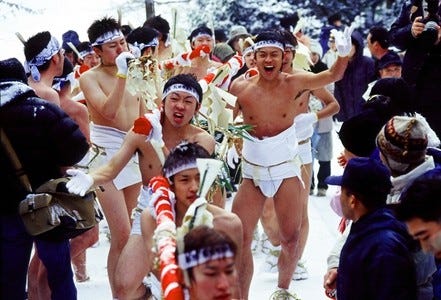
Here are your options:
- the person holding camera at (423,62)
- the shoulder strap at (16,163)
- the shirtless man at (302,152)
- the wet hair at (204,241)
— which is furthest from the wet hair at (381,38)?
the wet hair at (204,241)

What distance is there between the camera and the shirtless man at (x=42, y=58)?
5.64 metres

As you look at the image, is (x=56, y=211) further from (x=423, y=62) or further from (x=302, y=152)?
(x=423, y=62)

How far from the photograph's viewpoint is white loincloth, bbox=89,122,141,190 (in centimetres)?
578

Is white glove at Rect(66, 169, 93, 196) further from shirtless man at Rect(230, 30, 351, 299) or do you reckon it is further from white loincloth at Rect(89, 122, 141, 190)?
shirtless man at Rect(230, 30, 351, 299)

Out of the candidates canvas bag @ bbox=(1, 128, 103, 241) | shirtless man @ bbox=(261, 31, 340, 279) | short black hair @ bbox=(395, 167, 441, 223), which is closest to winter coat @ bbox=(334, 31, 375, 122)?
shirtless man @ bbox=(261, 31, 340, 279)

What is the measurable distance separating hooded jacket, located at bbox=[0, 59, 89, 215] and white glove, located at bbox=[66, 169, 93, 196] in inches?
3.4

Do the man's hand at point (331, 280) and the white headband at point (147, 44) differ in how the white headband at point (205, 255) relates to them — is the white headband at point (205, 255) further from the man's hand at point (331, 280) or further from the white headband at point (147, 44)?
the white headband at point (147, 44)

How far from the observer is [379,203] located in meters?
3.55

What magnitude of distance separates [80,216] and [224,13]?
14938 millimetres

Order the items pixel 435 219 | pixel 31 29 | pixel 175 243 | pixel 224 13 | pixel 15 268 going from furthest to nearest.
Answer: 1. pixel 224 13
2. pixel 31 29
3. pixel 15 268
4. pixel 175 243
5. pixel 435 219

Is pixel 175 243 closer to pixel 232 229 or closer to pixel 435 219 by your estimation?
pixel 232 229

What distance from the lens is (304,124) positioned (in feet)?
22.4

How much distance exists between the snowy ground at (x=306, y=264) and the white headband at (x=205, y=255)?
10.1 feet

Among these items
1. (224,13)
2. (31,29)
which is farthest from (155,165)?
(224,13)
